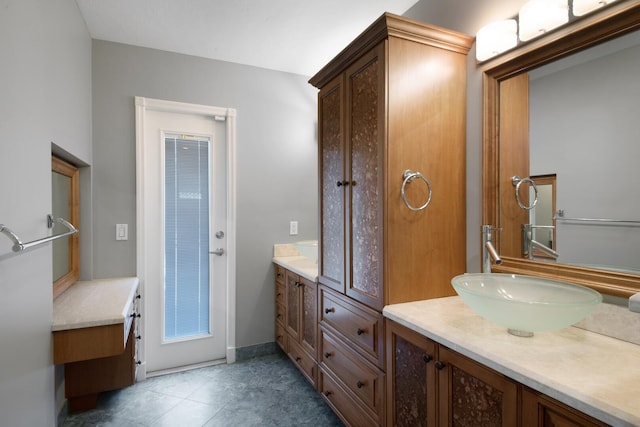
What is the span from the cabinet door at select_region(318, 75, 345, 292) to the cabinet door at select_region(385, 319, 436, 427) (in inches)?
19.8

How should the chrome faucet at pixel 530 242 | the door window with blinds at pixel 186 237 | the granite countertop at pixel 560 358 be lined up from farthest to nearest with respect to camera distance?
the door window with blinds at pixel 186 237
the chrome faucet at pixel 530 242
the granite countertop at pixel 560 358

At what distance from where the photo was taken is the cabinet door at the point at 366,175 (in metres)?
1.52

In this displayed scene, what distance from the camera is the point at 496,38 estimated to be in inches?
58.9

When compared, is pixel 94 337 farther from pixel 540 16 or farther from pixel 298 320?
pixel 540 16

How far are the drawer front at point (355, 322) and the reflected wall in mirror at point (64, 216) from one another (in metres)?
1.63

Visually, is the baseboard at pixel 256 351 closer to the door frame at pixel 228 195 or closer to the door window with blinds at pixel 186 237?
the door frame at pixel 228 195

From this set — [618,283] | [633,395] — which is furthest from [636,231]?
[633,395]

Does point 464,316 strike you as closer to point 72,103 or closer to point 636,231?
point 636,231

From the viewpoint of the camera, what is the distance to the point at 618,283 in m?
1.13

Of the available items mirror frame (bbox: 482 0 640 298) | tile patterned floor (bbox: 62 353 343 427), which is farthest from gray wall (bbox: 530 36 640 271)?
tile patterned floor (bbox: 62 353 343 427)

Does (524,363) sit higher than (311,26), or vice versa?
(311,26)

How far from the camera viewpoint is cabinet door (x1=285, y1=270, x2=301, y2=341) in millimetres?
2500

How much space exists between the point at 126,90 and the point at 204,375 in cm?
231

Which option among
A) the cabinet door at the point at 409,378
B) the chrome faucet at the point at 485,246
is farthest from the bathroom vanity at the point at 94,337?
the chrome faucet at the point at 485,246
